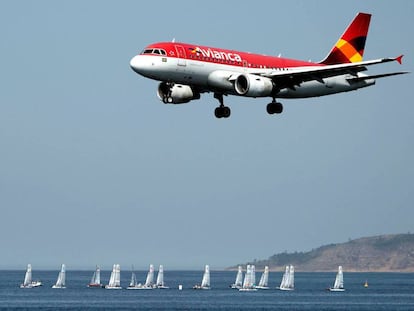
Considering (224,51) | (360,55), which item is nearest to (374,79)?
(360,55)

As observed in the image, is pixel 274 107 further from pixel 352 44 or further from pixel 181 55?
pixel 352 44

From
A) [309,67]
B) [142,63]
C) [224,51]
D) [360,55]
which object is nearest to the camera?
[142,63]

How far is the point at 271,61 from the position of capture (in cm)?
10219

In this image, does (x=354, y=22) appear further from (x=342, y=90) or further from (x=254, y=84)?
(x=254, y=84)

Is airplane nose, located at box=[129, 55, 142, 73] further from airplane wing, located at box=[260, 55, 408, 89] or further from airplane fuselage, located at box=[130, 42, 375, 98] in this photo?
airplane wing, located at box=[260, 55, 408, 89]

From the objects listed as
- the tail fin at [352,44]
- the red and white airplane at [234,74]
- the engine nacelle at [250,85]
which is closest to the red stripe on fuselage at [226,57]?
the red and white airplane at [234,74]

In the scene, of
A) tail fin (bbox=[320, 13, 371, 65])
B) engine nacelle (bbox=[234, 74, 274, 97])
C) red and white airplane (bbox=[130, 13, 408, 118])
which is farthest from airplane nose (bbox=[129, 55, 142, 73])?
tail fin (bbox=[320, 13, 371, 65])

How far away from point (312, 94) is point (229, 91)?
1351 cm

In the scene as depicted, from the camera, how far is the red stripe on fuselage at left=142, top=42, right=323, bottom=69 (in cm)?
9338

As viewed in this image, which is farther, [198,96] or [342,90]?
[342,90]

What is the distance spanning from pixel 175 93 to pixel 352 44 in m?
30.2

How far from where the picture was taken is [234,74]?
96250 mm

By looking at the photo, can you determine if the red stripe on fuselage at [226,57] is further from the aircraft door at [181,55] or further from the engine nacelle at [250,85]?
the engine nacelle at [250,85]

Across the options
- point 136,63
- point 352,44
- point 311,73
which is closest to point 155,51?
point 136,63
